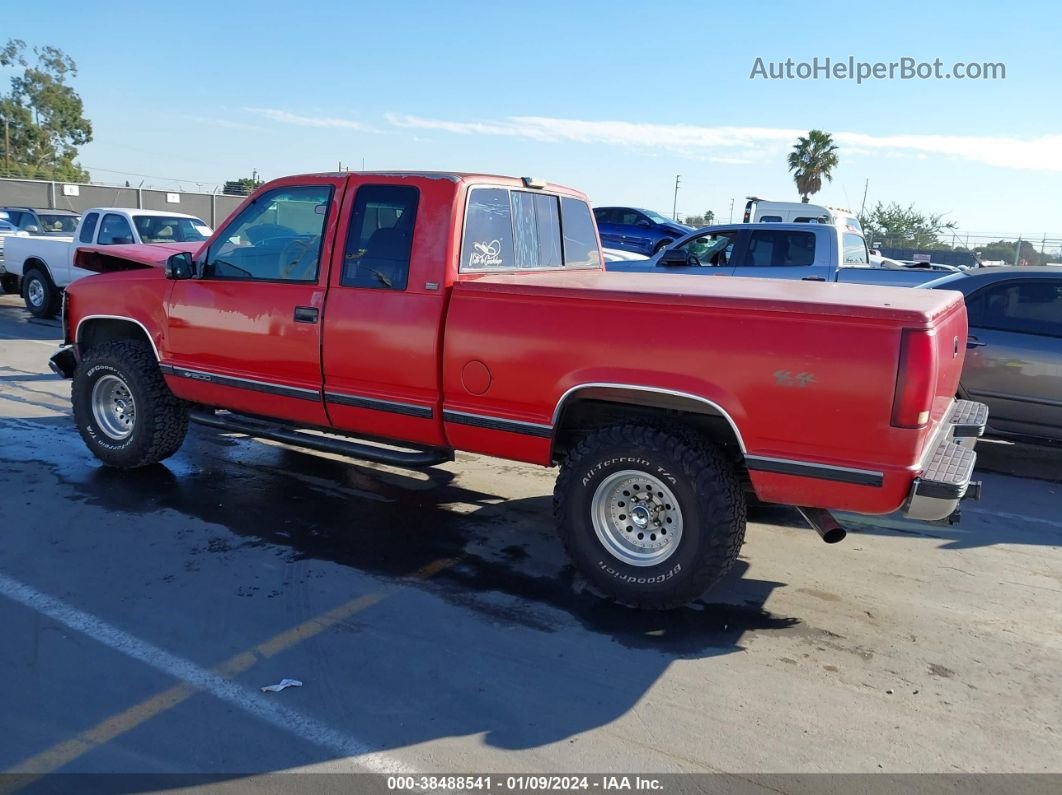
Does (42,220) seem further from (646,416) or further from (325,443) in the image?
(646,416)

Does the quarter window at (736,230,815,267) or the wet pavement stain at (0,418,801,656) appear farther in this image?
the quarter window at (736,230,815,267)

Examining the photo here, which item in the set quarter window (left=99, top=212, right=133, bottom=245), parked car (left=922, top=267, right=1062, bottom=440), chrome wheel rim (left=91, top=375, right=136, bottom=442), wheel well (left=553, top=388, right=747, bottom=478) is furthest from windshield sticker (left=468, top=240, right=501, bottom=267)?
quarter window (left=99, top=212, right=133, bottom=245)

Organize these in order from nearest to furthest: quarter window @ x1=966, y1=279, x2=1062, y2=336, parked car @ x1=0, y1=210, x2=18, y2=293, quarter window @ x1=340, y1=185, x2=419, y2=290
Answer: quarter window @ x1=340, y1=185, x2=419, y2=290, quarter window @ x1=966, y1=279, x2=1062, y2=336, parked car @ x1=0, y1=210, x2=18, y2=293

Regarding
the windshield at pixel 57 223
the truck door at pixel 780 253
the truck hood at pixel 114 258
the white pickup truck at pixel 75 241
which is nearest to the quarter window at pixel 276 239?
the truck hood at pixel 114 258

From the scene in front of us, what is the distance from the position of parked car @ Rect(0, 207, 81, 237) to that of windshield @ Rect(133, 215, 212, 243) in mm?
6187

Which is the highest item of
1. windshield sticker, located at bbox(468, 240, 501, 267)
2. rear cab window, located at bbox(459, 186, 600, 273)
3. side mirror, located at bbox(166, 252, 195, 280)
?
rear cab window, located at bbox(459, 186, 600, 273)

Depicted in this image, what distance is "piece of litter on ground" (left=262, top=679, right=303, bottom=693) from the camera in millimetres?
3422

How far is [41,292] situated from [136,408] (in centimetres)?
1019

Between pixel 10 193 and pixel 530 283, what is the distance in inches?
1217

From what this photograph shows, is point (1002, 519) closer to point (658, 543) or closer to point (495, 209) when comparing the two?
point (658, 543)

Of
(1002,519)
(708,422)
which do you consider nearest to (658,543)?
(708,422)

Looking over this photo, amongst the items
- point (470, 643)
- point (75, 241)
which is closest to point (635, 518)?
point (470, 643)

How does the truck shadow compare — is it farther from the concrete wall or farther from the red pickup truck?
the concrete wall

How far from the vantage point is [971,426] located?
15.0ft
